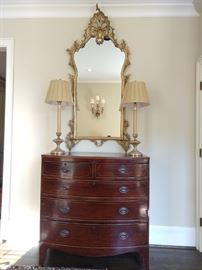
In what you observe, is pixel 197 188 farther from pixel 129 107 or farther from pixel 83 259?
pixel 83 259

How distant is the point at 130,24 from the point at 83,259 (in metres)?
2.52

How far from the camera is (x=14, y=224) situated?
10.6 ft

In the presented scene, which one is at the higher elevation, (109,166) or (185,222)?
(109,166)

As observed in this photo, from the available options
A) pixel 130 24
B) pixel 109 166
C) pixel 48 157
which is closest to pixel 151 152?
pixel 109 166

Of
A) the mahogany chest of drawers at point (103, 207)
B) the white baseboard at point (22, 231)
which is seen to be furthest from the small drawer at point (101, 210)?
the white baseboard at point (22, 231)

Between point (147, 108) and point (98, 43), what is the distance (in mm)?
909

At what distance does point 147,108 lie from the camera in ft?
10.5

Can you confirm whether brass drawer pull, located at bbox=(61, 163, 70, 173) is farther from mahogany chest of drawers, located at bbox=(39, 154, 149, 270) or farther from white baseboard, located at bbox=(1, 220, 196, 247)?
white baseboard, located at bbox=(1, 220, 196, 247)

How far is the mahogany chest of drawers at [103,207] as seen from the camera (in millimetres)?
2486

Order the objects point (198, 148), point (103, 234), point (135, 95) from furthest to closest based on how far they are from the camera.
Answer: point (198, 148)
point (135, 95)
point (103, 234)

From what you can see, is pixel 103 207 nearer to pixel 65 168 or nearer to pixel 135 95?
pixel 65 168

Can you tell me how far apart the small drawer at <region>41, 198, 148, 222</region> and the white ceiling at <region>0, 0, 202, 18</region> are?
6.78 feet

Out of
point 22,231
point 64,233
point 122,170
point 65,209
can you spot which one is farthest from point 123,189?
point 22,231

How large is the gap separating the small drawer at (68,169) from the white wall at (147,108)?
68 centimetres
